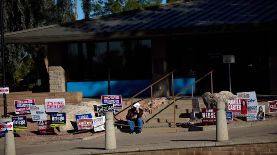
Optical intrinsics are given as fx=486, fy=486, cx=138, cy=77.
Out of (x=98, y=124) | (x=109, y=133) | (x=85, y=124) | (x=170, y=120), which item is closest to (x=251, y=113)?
(x=170, y=120)

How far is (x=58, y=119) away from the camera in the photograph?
14875mm

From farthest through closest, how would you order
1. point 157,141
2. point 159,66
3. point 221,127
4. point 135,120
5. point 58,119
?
point 159,66, point 58,119, point 135,120, point 157,141, point 221,127

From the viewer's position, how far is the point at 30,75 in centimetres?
3397

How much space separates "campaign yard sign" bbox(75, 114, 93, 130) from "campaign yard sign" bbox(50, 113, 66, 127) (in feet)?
1.40

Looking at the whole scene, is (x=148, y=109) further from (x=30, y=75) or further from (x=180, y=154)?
(x=30, y=75)

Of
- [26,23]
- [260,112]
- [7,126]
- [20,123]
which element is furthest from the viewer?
[26,23]

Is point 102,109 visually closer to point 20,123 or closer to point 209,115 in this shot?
point 20,123

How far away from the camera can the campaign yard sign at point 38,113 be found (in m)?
15.5

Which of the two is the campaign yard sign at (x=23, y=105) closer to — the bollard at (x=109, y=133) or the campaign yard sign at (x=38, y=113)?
the campaign yard sign at (x=38, y=113)

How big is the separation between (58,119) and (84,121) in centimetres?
83

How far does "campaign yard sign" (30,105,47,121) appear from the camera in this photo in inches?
609

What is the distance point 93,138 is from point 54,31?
9391 millimetres

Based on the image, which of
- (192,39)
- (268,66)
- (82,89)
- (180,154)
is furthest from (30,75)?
(180,154)

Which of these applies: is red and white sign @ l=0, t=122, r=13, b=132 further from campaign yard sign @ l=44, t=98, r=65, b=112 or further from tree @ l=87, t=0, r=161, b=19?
tree @ l=87, t=0, r=161, b=19
